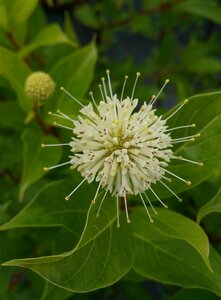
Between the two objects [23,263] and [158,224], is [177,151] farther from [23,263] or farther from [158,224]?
[23,263]

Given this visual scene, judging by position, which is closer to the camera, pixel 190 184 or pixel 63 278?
pixel 63 278

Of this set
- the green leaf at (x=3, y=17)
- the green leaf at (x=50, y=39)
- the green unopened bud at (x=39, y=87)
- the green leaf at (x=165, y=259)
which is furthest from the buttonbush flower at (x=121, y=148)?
the green leaf at (x=3, y=17)

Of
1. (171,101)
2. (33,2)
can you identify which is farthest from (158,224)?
(171,101)

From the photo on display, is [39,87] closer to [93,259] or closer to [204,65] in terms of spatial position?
[93,259]

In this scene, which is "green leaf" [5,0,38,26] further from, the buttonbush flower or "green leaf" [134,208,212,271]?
"green leaf" [134,208,212,271]

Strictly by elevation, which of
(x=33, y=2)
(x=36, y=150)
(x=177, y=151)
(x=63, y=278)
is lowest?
(x=63, y=278)

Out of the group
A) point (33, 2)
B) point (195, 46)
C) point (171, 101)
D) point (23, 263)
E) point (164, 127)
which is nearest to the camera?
point (23, 263)

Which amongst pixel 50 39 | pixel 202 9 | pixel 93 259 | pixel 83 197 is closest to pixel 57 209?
pixel 83 197
